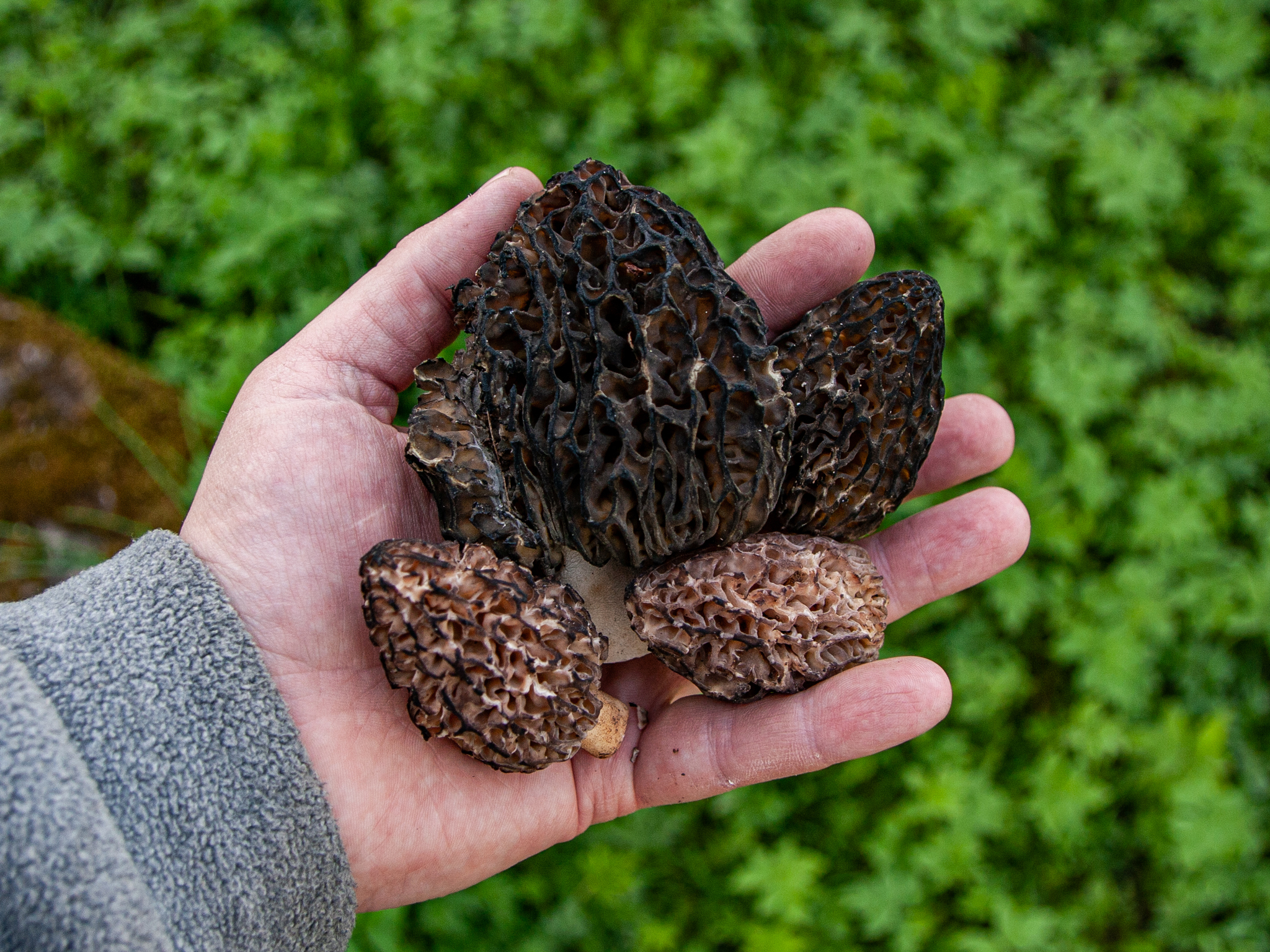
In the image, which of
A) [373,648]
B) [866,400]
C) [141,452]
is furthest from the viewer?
[141,452]

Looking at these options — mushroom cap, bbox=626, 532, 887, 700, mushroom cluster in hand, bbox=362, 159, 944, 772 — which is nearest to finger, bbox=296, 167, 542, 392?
mushroom cluster in hand, bbox=362, 159, 944, 772

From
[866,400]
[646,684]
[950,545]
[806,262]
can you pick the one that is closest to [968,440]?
[950,545]

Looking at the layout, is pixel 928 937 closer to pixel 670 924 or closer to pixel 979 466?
pixel 670 924

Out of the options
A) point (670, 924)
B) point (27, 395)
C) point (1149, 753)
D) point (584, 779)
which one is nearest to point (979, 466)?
point (1149, 753)

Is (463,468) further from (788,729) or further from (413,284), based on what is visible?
(788,729)

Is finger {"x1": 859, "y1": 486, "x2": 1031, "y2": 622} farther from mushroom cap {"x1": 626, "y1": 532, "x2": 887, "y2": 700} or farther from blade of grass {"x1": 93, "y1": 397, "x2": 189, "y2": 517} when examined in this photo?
blade of grass {"x1": 93, "y1": 397, "x2": 189, "y2": 517}
